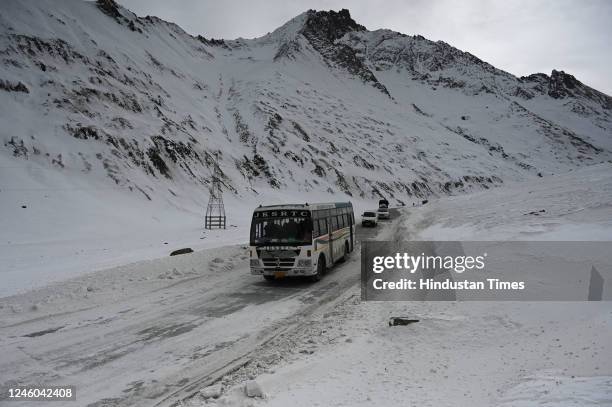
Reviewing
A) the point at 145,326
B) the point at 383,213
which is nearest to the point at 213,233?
the point at 145,326

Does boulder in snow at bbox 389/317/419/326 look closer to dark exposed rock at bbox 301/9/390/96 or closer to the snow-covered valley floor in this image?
the snow-covered valley floor

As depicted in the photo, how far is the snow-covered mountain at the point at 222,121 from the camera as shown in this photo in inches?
1601

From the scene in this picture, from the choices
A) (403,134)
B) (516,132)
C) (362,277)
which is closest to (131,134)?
(362,277)

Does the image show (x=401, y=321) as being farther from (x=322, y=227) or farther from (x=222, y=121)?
(x=222, y=121)

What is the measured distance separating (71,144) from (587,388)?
43.3m

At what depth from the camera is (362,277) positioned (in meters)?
15.0

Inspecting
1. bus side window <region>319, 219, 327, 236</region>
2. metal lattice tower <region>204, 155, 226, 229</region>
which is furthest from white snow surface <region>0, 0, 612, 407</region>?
bus side window <region>319, 219, 327, 236</region>

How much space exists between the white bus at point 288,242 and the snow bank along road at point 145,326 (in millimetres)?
617

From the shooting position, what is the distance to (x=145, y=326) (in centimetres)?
944

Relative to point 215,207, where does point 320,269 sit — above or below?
below

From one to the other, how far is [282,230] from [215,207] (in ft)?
100

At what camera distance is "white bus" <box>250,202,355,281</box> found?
13641 mm

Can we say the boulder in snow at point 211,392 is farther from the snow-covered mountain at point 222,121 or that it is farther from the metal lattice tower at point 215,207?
the snow-covered mountain at point 222,121

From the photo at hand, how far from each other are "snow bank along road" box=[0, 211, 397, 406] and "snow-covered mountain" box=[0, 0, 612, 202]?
80.9ft
